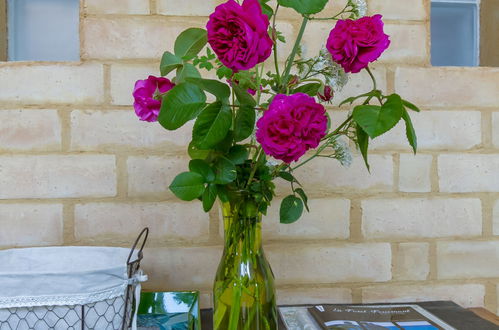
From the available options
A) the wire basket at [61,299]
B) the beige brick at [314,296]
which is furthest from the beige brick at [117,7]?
the beige brick at [314,296]

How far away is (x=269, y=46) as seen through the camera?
535mm

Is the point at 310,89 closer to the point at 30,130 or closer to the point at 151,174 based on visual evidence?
the point at 151,174

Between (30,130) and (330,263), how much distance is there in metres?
0.70

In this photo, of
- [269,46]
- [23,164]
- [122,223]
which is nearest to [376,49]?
[269,46]

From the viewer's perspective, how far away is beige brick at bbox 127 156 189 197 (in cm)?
94

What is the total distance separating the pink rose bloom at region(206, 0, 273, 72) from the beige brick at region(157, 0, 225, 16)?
447mm

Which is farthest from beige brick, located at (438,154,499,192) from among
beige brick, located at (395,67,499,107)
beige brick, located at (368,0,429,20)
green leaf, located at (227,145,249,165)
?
green leaf, located at (227,145,249,165)

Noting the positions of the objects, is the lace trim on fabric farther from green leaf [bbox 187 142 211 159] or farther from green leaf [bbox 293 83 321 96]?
green leaf [bbox 293 83 321 96]

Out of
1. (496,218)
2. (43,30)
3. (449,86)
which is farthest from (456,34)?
(43,30)

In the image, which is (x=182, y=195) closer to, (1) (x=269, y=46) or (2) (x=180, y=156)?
(1) (x=269, y=46)

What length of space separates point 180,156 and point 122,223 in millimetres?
186

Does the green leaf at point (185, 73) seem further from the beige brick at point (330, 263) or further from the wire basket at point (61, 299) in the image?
the beige brick at point (330, 263)

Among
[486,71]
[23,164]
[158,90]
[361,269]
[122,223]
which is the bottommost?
[361,269]

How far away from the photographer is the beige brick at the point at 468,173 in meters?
1.02
